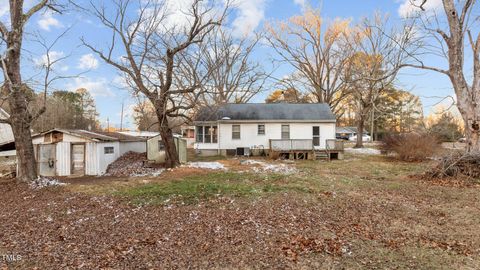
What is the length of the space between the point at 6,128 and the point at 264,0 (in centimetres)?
2731

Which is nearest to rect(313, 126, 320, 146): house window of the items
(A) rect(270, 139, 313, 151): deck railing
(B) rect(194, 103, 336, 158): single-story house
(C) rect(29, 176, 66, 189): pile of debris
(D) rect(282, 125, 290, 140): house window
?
(B) rect(194, 103, 336, 158): single-story house

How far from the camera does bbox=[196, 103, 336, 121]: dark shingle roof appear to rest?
2200 centimetres

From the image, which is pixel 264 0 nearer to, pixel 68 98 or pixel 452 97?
pixel 452 97

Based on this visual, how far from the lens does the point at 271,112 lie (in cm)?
2283

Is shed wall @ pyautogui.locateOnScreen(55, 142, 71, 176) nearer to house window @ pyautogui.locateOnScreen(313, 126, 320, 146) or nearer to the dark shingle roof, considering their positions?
the dark shingle roof

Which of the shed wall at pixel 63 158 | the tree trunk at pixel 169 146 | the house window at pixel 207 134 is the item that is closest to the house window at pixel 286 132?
the house window at pixel 207 134

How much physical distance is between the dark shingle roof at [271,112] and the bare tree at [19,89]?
12534 mm

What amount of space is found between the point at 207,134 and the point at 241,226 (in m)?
17.1

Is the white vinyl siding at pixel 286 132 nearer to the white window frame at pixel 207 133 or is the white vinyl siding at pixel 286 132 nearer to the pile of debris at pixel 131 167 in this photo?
the white window frame at pixel 207 133

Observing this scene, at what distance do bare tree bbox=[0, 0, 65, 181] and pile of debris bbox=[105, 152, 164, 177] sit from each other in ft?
12.0

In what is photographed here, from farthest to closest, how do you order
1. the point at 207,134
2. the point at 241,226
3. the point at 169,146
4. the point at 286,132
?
the point at 207,134
the point at 286,132
the point at 169,146
the point at 241,226

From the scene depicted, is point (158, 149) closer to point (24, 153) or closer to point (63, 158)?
point (63, 158)

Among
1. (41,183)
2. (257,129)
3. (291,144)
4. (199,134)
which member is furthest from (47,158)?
(291,144)

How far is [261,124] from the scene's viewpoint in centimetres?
2206
